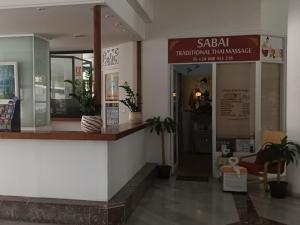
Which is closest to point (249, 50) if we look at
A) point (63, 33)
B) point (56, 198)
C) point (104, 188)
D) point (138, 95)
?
point (138, 95)

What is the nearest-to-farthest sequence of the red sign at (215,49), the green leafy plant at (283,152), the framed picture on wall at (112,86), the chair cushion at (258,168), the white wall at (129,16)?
1. the white wall at (129,16)
2. the green leafy plant at (283,152)
3. the chair cushion at (258,168)
4. the red sign at (215,49)
5. the framed picture on wall at (112,86)

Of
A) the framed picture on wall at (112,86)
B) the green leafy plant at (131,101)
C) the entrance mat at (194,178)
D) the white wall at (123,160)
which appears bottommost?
the entrance mat at (194,178)

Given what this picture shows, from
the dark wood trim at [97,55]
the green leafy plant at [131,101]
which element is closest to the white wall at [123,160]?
the green leafy plant at [131,101]

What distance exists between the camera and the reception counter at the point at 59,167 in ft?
13.1

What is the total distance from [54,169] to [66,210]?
0.53m

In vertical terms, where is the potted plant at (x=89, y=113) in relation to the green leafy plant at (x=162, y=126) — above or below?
above

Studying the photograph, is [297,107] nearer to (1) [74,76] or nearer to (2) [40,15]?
(2) [40,15]

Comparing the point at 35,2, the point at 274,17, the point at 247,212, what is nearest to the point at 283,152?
the point at 247,212

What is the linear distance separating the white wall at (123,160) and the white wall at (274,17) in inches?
128

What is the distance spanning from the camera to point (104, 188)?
4020 millimetres

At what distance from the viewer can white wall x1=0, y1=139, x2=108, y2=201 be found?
4020 millimetres

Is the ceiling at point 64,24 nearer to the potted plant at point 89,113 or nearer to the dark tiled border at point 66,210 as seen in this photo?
the potted plant at point 89,113

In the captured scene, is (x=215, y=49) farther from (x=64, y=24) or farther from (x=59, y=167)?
(x=59, y=167)

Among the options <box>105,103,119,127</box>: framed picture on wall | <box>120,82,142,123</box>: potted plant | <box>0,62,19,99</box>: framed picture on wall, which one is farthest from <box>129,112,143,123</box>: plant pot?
<box>0,62,19,99</box>: framed picture on wall
